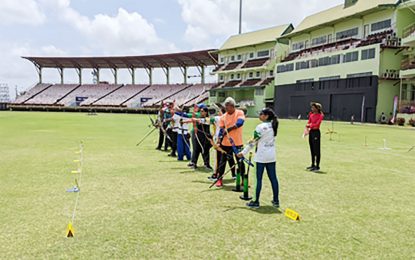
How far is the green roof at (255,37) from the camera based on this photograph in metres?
67.5

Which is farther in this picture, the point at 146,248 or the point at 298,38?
the point at 298,38

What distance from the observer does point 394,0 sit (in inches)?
1708

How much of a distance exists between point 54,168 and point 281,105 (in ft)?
178

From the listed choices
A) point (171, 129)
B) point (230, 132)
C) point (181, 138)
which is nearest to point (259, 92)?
point (171, 129)

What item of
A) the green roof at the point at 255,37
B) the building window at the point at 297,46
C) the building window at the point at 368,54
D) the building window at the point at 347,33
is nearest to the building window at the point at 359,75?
the building window at the point at 368,54

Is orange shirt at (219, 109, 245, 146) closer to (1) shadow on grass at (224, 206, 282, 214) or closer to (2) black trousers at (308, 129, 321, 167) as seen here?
(1) shadow on grass at (224, 206, 282, 214)

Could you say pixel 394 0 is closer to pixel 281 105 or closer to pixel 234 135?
pixel 281 105

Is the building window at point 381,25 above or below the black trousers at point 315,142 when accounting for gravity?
above

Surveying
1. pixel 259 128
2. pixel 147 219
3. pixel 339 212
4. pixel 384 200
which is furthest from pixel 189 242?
pixel 384 200

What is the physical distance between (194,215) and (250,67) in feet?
219

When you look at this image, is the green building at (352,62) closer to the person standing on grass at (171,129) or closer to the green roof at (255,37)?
the green roof at (255,37)

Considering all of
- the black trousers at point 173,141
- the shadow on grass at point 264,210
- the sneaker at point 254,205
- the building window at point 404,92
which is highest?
the building window at point 404,92

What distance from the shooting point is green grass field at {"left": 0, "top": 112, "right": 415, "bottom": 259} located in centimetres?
459

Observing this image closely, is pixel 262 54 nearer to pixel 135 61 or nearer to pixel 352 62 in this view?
pixel 352 62
